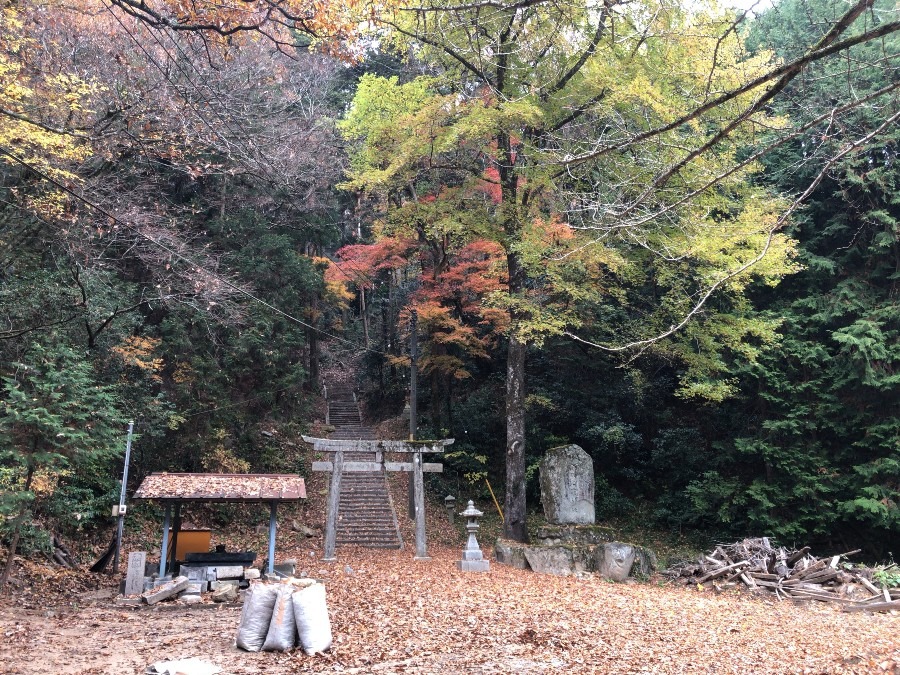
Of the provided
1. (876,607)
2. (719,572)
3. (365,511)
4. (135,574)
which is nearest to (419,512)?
(365,511)

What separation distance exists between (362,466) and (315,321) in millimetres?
11930

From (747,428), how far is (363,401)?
56.0 feet

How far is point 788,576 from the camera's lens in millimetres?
12203

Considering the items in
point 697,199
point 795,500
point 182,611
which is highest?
point 697,199

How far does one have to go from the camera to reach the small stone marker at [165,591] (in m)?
9.43

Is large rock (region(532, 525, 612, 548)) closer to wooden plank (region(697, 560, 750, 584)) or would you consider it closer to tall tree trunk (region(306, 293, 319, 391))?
wooden plank (region(697, 560, 750, 584))

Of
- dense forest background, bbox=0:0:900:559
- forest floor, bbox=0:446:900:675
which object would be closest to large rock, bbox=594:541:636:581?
forest floor, bbox=0:446:900:675

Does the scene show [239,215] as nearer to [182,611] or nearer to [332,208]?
[332,208]

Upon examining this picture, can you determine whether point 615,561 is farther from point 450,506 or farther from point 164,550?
point 164,550

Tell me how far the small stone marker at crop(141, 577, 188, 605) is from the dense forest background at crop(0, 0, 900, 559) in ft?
6.77

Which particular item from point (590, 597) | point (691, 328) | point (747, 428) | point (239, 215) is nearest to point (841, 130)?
point (590, 597)

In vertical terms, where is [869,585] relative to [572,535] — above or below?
below

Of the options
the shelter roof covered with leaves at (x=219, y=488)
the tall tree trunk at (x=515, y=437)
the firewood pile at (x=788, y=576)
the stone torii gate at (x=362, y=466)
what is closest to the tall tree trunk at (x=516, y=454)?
the tall tree trunk at (x=515, y=437)

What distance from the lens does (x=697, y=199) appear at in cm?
1261
